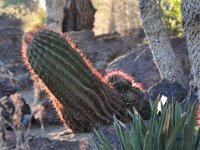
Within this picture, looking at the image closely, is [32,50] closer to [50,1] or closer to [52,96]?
[52,96]

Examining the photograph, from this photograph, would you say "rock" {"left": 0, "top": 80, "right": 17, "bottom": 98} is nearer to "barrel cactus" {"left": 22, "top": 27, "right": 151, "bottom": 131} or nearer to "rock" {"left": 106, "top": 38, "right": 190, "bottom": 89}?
"barrel cactus" {"left": 22, "top": 27, "right": 151, "bottom": 131}

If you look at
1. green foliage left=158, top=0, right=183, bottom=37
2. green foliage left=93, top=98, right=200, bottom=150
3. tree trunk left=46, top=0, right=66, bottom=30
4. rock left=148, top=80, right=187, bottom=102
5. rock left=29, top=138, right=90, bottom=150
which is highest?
tree trunk left=46, top=0, right=66, bottom=30

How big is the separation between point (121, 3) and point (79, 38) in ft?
13.4

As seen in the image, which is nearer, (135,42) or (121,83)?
(121,83)

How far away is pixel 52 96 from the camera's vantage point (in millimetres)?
6195

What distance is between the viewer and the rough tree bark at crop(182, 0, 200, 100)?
15.0ft

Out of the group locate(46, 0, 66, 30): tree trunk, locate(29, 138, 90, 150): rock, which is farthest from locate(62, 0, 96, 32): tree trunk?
locate(29, 138, 90, 150): rock

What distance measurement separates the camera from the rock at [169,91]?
7090mm

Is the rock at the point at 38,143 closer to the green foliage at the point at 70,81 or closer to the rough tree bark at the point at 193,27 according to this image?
the green foliage at the point at 70,81

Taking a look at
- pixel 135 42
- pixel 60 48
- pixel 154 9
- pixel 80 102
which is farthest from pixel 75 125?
pixel 135 42

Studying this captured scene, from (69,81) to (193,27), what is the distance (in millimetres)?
1819

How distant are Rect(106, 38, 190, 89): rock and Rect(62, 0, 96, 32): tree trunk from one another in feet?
10.7

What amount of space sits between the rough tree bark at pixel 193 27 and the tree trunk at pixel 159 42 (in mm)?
2861

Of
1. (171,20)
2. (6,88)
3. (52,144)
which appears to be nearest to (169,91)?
(52,144)
